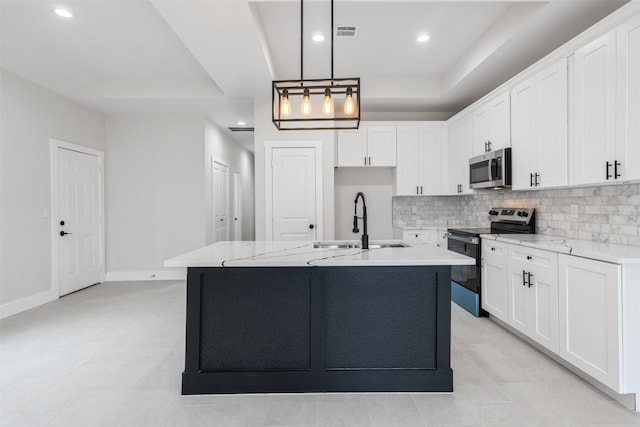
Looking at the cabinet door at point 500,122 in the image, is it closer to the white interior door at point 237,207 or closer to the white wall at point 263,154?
the white wall at point 263,154

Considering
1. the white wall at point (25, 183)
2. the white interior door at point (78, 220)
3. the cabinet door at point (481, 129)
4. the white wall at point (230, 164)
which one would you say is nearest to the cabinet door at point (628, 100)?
the cabinet door at point (481, 129)

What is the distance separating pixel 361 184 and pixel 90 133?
4263 millimetres

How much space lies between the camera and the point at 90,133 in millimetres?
5223

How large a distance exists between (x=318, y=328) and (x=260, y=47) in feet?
8.65

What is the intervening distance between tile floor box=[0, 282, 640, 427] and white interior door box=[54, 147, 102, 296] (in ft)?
5.23

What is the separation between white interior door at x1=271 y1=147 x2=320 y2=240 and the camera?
15.8 ft

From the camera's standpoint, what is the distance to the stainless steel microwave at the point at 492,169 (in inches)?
139

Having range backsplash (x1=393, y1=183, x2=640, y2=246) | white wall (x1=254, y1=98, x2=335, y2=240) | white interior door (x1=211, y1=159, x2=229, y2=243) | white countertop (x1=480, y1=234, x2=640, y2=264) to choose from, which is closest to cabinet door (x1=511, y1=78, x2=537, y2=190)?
range backsplash (x1=393, y1=183, x2=640, y2=246)

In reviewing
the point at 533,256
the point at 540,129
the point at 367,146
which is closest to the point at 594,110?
the point at 540,129

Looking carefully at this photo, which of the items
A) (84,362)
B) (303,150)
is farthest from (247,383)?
(303,150)

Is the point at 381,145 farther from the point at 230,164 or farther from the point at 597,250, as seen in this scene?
the point at 230,164

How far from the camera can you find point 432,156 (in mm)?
5078

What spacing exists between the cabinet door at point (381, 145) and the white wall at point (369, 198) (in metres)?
0.38

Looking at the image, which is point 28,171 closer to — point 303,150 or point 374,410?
point 303,150
